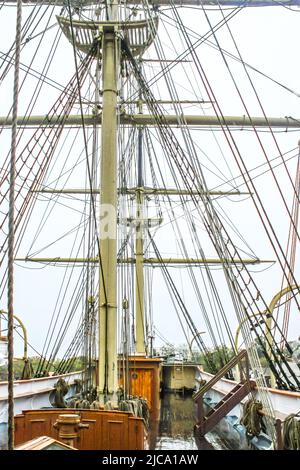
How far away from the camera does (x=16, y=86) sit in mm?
2684

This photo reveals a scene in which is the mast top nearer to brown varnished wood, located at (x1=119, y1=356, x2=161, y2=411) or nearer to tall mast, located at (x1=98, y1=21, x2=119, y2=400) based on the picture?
tall mast, located at (x1=98, y1=21, x2=119, y2=400)

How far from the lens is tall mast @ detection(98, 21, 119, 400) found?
6.05 meters

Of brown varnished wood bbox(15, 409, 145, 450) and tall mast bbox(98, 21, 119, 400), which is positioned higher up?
tall mast bbox(98, 21, 119, 400)

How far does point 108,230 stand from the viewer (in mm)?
6570

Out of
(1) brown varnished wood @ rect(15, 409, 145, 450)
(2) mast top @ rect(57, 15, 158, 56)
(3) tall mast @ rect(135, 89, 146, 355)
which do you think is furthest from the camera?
(3) tall mast @ rect(135, 89, 146, 355)

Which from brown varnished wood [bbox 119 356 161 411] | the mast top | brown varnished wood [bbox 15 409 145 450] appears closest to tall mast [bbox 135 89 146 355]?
brown varnished wood [bbox 119 356 161 411]

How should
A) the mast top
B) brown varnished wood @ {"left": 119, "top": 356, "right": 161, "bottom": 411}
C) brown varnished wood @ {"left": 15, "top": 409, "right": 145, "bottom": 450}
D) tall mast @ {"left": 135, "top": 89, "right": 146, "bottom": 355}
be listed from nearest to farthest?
1. brown varnished wood @ {"left": 15, "top": 409, "right": 145, "bottom": 450}
2. the mast top
3. brown varnished wood @ {"left": 119, "top": 356, "right": 161, "bottom": 411}
4. tall mast @ {"left": 135, "top": 89, "right": 146, "bottom": 355}

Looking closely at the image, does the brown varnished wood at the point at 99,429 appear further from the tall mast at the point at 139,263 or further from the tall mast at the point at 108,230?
the tall mast at the point at 139,263

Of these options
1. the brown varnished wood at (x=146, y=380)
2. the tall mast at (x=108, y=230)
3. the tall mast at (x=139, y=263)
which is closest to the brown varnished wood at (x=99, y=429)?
the tall mast at (x=108, y=230)

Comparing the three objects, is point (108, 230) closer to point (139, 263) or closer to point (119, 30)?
point (119, 30)

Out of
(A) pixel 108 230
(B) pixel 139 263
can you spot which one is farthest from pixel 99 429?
(B) pixel 139 263

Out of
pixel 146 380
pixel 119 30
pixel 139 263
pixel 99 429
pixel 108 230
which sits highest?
pixel 139 263

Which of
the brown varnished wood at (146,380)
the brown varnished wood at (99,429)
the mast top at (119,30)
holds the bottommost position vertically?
the brown varnished wood at (99,429)

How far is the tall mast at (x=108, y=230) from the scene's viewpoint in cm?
605
